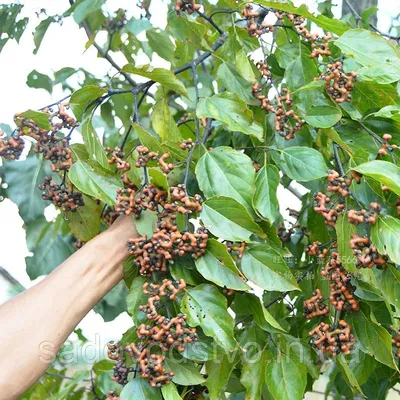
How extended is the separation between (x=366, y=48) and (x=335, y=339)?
30 cm

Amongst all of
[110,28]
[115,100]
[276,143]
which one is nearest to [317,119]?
[276,143]


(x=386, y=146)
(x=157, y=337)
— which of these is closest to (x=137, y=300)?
(x=157, y=337)

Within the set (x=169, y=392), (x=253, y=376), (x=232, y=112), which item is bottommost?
(x=253, y=376)

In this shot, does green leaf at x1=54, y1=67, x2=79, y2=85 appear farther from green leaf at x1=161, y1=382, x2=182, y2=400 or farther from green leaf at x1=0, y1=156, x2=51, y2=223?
green leaf at x1=161, y1=382, x2=182, y2=400

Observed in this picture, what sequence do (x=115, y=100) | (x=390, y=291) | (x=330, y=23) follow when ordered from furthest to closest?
(x=115, y=100) < (x=330, y=23) < (x=390, y=291)

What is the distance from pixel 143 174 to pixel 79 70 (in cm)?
72

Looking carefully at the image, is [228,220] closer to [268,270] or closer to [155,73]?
[268,270]

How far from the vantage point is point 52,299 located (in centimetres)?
68

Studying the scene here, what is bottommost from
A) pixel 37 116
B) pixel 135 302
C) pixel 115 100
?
pixel 115 100

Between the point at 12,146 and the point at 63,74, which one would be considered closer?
the point at 12,146

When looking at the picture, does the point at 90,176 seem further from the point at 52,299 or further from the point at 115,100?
the point at 115,100

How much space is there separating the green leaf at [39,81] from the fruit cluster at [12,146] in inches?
25.7

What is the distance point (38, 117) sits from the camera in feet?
2.33

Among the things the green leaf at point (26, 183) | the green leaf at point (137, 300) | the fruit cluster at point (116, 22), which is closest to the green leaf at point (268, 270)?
the green leaf at point (137, 300)
